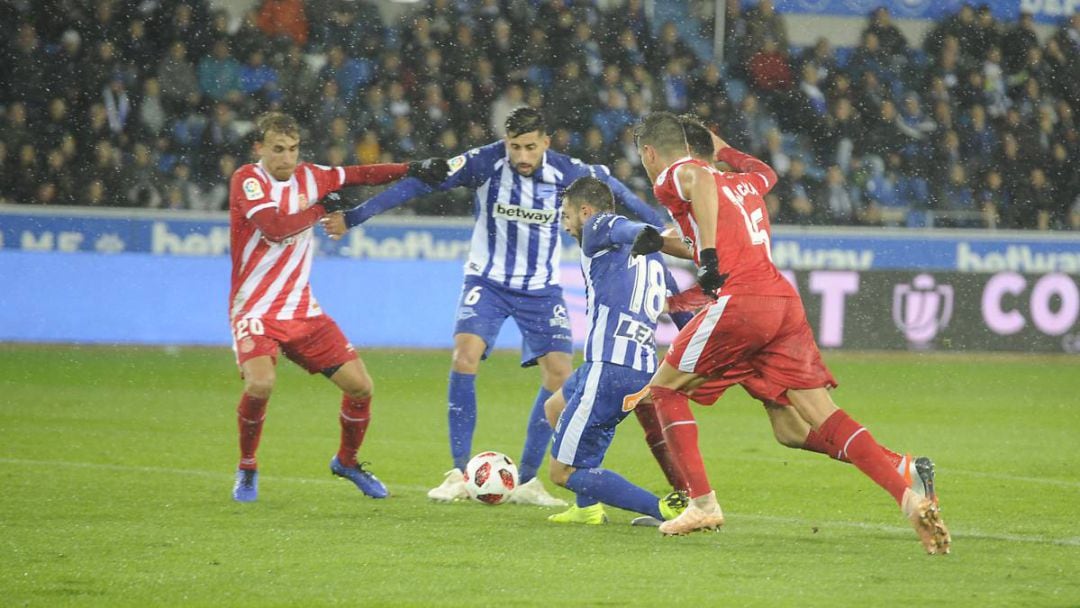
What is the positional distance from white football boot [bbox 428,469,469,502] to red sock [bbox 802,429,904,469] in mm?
1808

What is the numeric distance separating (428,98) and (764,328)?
444 inches

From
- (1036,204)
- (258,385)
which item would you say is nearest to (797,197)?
(1036,204)

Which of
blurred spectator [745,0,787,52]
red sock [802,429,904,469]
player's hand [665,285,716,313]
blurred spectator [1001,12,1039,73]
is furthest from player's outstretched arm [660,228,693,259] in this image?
blurred spectator [1001,12,1039,73]

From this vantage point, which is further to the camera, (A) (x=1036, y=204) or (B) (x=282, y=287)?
(A) (x=1036, y=204)

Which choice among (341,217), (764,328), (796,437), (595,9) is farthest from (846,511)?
(595,9)

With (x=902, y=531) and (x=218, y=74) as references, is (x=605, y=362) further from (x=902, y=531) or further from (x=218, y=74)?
(x=218, y=74)

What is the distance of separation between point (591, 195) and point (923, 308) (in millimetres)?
9687

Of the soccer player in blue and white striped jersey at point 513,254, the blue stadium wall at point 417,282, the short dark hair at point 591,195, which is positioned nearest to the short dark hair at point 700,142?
the short dark hair at point 591,195

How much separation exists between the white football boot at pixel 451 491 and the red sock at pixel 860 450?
196cm

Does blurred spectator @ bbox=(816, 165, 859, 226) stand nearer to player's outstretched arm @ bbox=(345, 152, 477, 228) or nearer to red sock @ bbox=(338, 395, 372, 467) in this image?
player's outstretched arm @ bbox=(345, 152, 477, 228)

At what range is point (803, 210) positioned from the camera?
56.7 feet

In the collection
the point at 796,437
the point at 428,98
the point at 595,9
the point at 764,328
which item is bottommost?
the point at 796,437

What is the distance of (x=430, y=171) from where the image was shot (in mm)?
7438

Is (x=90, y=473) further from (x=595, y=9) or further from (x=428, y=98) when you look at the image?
(x=595, y=9)
